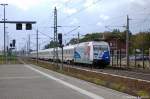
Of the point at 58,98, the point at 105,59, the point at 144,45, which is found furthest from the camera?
the point at 144,45

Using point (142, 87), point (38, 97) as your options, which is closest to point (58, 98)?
point (38, 97)

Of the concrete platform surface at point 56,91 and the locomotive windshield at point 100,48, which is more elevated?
the locomotive windshield at point 100,48

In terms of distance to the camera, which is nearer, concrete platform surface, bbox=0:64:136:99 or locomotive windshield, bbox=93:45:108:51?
concrete platform surface, bbox=0:64:136:99

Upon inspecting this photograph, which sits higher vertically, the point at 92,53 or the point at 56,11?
the point at 56,11

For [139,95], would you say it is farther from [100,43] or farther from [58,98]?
[100,43]

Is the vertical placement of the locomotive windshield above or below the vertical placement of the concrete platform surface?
above

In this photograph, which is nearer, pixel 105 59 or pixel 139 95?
pixel 139 95

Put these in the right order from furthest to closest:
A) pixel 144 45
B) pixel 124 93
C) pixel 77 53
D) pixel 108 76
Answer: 1. pixel 144 45
2. pixel 77 53
3. pixel 108 76
4. pixel 124 93

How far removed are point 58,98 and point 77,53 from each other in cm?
4990

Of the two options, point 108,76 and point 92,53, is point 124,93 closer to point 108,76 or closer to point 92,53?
point 108,76

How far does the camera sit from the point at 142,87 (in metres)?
22.2

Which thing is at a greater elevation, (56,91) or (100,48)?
(100,48)

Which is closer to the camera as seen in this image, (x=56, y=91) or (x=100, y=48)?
(x=56, y=91)

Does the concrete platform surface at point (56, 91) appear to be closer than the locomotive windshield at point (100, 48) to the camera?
Yes
